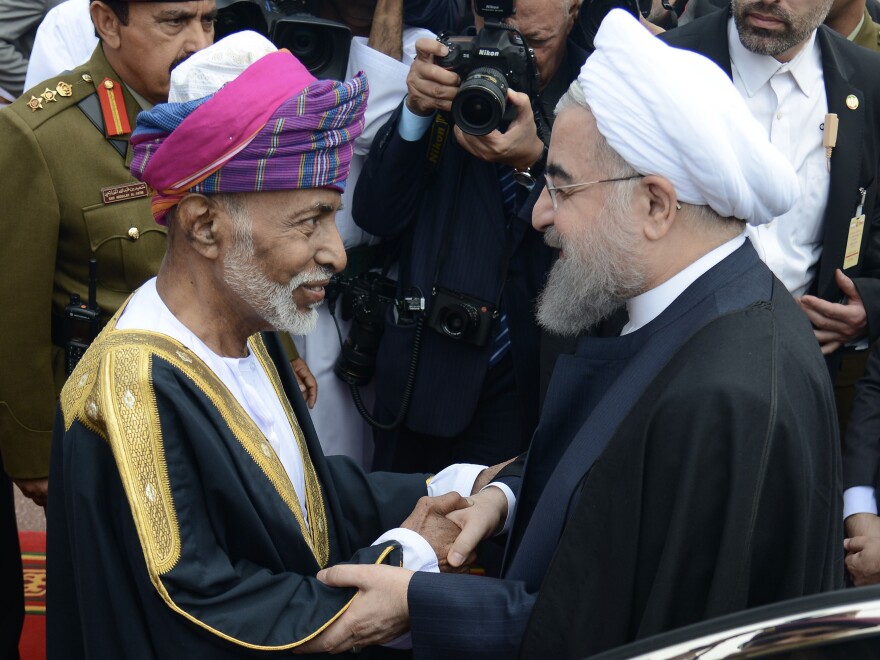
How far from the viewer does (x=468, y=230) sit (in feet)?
12.1

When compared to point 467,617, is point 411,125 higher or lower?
higher

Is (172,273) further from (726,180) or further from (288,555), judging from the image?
(726,180)

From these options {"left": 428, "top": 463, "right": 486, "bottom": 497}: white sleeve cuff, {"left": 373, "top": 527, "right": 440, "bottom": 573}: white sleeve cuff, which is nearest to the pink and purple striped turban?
{"left": 373, "top": 527, "right": 440, "bottom": 573}: white sleeve cuff

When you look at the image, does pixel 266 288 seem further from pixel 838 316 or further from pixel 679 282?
pixel 838 316

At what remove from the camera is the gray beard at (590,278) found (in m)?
2.35

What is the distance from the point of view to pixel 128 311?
2354mm

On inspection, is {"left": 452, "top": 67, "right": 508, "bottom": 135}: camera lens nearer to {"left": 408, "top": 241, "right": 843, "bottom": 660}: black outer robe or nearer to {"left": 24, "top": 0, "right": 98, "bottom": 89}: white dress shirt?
{"left": 408, "top": 241, "right": 843, "bottom": 660}: black outer robe

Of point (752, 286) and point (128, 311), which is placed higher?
point (752, 286)

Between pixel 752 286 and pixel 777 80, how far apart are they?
1.82m

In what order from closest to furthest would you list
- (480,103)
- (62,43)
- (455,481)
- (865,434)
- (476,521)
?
(476,521), (455,481), (480,103), (865,434), (62,43)

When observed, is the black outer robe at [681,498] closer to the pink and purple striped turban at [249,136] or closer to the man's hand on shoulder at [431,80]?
the pink and purple striped turban at [249,136]

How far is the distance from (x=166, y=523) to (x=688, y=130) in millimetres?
1290


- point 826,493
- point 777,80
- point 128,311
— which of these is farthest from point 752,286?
point 777,80

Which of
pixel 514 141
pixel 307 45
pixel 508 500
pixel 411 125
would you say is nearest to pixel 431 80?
pixel 411 125
